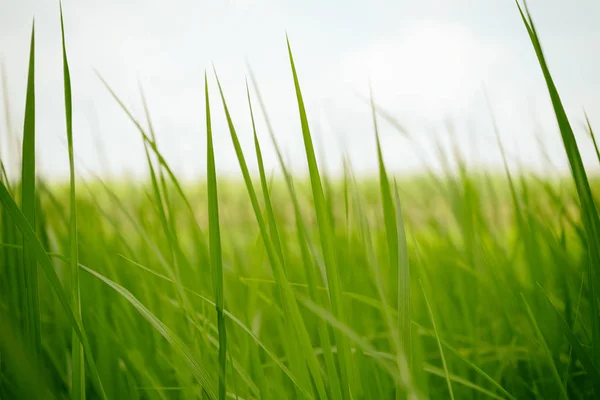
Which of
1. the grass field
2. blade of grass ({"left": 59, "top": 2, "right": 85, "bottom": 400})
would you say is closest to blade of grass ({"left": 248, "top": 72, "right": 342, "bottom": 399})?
the grass field

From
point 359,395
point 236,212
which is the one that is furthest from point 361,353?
point 236,212

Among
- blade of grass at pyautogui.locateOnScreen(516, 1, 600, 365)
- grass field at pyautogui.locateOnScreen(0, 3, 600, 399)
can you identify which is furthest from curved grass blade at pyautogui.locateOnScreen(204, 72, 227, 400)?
blade of grass at pyautogui.locateOnScreen(516, 1, 600, 365)

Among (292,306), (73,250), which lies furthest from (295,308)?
(73,250)

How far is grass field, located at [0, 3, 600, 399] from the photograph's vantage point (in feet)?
0.90

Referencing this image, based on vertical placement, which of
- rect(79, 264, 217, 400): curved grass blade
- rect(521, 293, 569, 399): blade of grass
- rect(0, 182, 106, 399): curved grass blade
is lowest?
rect(521, 293, 569, 399): blade of grass

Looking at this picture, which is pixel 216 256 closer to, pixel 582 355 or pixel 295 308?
pixel 295 308

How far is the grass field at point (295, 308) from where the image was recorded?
0.90ft

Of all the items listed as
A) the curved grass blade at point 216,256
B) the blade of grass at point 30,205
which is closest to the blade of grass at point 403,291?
the curved grass blade at point 216,256

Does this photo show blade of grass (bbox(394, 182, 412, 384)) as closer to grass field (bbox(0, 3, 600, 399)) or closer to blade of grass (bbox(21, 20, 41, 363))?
grass field (bbox(0, 3, 600, 399))

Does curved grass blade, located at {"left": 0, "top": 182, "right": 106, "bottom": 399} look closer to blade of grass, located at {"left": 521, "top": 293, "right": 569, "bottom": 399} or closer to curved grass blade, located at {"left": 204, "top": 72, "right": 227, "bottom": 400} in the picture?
curved grass blade, located at {"left": 204, "top": 72, "right": 227, "bottom": 400}

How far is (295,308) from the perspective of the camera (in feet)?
0.91

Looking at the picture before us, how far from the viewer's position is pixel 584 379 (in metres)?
Result: 0.51

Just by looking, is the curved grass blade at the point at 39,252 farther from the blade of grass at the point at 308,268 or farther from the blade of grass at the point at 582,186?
the blade of grass at the point at 582,186

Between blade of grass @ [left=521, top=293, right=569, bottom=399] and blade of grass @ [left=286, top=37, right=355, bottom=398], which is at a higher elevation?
blade of grass @ [left=286, top=37, right=355, bottom=398]
